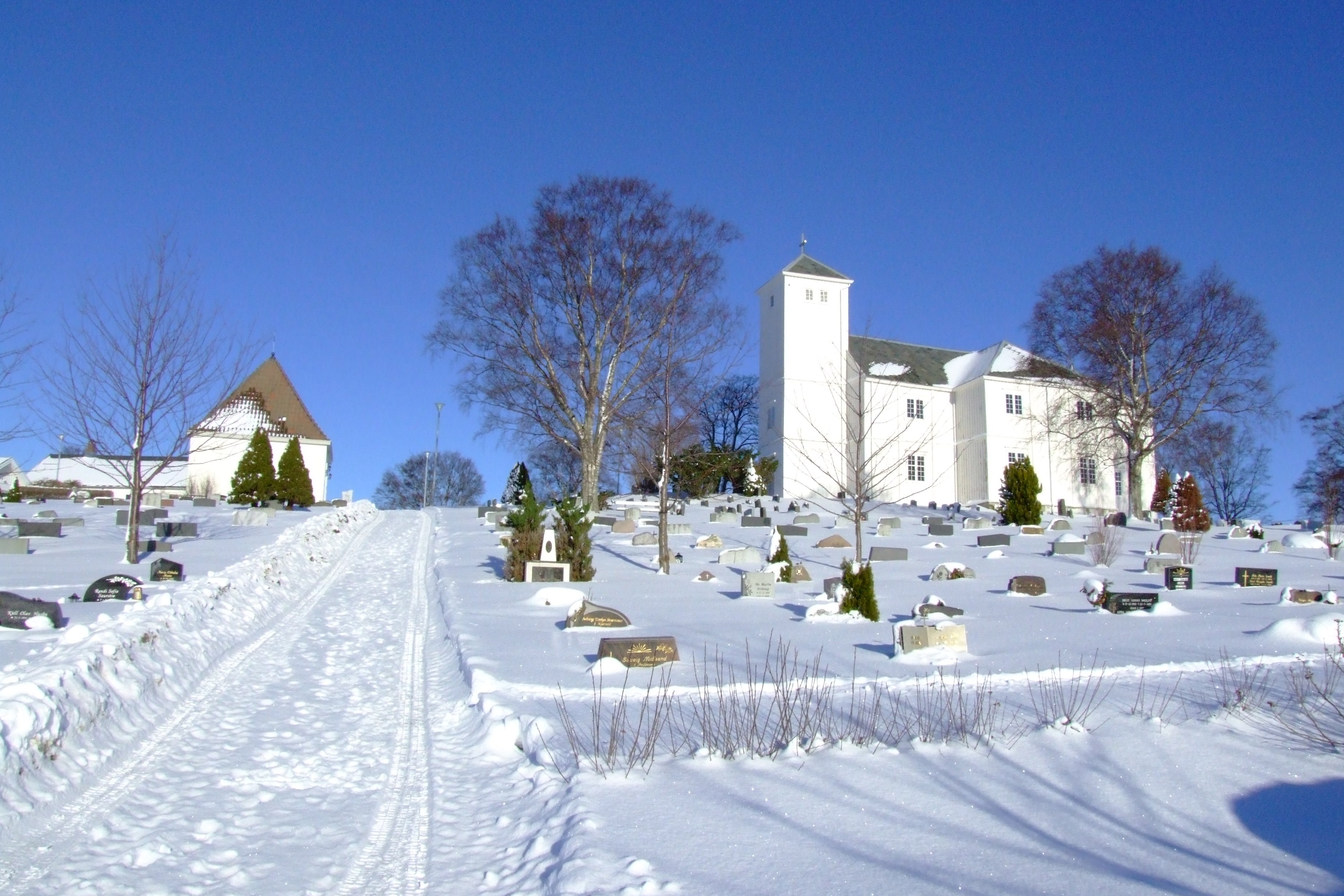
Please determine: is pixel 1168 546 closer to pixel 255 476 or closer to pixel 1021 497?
pixel 1021 497

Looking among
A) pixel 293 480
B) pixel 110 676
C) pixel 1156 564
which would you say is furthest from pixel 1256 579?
pixel 293 480

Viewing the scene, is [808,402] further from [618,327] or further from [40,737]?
[40,737]

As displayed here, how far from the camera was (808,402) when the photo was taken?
42.8 m

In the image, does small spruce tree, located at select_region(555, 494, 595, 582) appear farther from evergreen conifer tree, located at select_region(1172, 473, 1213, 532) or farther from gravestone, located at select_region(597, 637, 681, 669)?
evergreen conifer tree, located at select_region(1172, 473, 1213, 532)

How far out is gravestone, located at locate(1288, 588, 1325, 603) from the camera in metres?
13.2

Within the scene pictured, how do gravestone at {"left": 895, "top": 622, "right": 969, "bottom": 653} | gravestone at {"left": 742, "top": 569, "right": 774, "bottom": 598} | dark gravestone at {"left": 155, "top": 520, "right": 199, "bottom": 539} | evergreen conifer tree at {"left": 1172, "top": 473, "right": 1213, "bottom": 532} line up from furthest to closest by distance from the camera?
evergreen conifer tree at {"left": 1172, "top": 473, "right": 1213, "bottom": 532}, dark gravestone at {"left": 155, "top": 520, "right": 199, "bottom": 539}, gravestone at {"left": 742, "top": 569, "right": 774, "bottom": 598}, gravestone at {"left": 895, "top": 622, "right": 969, "bottom": 653}

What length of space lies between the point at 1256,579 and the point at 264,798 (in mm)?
15619

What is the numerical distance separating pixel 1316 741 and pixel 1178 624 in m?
5.94

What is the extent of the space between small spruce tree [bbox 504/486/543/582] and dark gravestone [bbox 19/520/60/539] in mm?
11771

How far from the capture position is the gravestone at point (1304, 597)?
519 inches

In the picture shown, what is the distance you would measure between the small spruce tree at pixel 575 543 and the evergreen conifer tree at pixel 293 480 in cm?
2251

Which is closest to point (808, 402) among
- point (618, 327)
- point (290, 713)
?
point (618, 327)

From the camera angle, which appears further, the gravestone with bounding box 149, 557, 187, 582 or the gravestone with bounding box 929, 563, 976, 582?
the gravestone with bounding box 929, 563, 976, 582

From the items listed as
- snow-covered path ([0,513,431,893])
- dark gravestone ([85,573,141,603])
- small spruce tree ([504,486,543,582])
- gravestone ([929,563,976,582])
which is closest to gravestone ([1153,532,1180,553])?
gravestone ([929,563,976,582])
